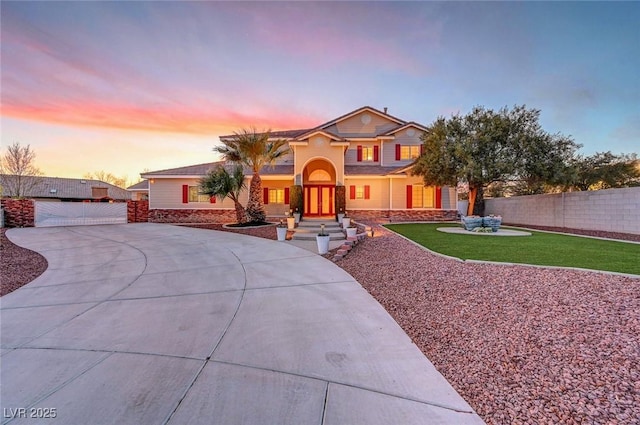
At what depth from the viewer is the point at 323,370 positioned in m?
2.88

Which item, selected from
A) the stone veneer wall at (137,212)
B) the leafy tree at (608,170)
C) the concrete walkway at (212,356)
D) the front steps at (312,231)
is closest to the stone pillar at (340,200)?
the front steps at (312,231)

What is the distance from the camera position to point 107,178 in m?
56.8

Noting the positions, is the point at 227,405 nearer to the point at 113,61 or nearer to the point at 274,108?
the point at 113,61

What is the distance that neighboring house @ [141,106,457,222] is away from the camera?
2059 centimetres

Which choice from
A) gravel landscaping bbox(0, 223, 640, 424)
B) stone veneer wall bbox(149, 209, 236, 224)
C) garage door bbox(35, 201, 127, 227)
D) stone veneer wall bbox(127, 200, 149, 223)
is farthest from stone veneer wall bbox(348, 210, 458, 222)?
garage door bbox(35, 201, 127, 227)

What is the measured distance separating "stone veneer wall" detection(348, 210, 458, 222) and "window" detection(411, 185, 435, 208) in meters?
0.54

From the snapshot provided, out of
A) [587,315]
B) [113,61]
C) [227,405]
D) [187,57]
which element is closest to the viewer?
[227,405]

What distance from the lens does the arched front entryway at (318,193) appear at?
807 inches

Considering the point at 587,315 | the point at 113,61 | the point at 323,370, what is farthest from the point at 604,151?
the point at 113,61

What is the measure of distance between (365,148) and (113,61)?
16.7 metres

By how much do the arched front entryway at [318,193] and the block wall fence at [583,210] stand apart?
13.5 metres

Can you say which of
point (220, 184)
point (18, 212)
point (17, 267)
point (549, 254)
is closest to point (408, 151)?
point (220, 184)

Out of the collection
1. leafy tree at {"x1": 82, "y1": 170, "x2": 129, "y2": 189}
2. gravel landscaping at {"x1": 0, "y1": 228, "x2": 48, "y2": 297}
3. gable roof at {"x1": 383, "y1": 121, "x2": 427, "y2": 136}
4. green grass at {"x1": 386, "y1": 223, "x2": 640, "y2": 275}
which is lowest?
gravel landscaping at {"x1": 0, "y1": 228, "x2": 48, "y2": 297}

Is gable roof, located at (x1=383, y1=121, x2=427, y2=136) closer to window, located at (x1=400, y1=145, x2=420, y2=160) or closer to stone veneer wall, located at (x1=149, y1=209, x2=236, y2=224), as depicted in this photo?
window, located at (x1=400, y1=145, x2=420, y2=160)
